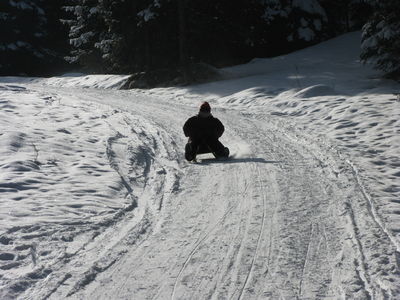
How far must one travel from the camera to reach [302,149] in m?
9.96

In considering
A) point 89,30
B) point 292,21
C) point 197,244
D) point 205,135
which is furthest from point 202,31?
point 197,244

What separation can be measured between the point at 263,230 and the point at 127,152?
496 cm

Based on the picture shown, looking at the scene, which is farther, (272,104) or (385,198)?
(272,104)

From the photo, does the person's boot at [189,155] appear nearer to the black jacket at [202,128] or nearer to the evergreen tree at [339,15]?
the black jacket at [202,128]

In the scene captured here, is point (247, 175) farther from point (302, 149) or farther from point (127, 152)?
point (127, 152)

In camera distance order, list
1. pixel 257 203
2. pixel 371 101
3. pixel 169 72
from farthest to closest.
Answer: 1. pixel 169 72
2. pixel 371 101
3. pixel 257 203

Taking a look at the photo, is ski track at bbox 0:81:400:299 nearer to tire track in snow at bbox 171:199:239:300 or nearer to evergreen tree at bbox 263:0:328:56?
tire track in snow at bbox 171:199:239:300

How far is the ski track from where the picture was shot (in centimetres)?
440

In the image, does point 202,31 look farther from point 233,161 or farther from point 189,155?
point 233,161

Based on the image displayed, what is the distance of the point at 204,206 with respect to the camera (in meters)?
6.71

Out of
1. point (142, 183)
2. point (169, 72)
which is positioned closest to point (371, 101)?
point (142, 183)

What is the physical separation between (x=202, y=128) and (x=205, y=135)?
17 centimetres

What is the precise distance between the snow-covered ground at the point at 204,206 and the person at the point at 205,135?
408 millimetres

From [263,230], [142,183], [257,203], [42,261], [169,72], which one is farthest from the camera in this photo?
[169,72]
